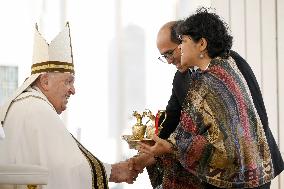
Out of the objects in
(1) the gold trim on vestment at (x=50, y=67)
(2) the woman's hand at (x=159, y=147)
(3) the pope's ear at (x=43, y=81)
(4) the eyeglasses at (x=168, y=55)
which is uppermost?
(4) the eyeglasses at (x=168, y=55)

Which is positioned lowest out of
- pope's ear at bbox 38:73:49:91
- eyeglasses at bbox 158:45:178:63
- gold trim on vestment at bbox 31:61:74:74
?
pope's ear at bbox 38:73:49:91

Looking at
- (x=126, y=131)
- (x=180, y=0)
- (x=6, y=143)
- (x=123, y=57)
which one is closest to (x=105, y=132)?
(x=126, y=131)

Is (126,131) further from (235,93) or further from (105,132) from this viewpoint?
(235,93)

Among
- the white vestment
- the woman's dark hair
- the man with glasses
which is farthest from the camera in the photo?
the man with glasses

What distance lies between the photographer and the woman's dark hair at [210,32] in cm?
204

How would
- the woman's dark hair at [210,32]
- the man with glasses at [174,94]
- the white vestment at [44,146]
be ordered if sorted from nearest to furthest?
the woman's dark hair at [210,32]
the white vestment at [44,146]
the man with glasses at [174,94]

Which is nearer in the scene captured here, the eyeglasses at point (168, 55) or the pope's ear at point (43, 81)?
the pope's ear at point (43, 81)

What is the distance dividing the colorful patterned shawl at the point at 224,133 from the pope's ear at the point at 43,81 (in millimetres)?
861

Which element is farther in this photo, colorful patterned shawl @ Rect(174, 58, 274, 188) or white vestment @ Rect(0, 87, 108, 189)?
white vestment @ Rect(0, 87, 108, 189)

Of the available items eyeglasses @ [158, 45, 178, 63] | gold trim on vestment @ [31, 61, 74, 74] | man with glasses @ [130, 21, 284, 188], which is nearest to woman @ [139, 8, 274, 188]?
man with glasses @ [130, 21, 284, 188]

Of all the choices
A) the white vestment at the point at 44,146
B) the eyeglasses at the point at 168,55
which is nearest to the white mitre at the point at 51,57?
the white vestment at the point at 44,146

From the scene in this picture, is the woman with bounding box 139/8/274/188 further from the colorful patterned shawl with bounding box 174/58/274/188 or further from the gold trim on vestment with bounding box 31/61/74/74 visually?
the gold trim on vestment with bounding box 31/61/74/74

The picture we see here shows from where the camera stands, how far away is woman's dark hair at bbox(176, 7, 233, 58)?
2037 mm

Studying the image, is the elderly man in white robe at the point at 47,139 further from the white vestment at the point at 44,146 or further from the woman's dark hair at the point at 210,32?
the woman's dark hair at the point at 210,32
